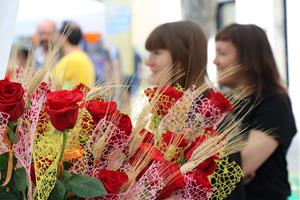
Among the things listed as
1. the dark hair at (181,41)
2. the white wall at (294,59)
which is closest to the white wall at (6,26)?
the dark hair at (181,41)

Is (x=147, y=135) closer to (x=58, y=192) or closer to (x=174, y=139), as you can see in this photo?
(x=174, y=139)

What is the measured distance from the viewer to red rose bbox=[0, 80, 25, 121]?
2.52 feet

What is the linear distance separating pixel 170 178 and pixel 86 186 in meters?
0.13

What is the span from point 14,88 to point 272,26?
2.98 m

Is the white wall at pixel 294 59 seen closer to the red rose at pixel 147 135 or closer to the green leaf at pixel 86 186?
the red rose at pixel 147 135

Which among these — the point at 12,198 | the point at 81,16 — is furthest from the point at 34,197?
the point at 81,16

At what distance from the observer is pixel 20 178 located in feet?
2.51

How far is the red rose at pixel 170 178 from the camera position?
83cm

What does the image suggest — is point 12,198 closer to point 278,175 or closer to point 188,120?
point 188,120

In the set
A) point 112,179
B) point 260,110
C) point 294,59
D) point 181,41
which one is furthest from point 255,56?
point 294,59

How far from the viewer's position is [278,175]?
1.96 m

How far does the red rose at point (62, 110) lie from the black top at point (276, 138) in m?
1.21

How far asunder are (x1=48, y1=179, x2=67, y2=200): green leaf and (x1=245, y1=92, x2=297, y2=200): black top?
3.94 ft

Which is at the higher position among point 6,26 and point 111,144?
point 6,26
